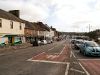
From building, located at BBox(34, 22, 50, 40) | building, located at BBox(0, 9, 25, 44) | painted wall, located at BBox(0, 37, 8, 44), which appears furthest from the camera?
building, located at BBox(34, 22, 50, 40)

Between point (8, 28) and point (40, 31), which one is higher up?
point (40, 31)

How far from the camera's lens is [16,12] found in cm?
6238

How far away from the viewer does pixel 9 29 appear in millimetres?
49594

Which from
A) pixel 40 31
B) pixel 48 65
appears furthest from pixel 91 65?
pixel 40 31

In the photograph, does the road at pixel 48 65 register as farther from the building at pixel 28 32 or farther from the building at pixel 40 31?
the building at pixel 40 31

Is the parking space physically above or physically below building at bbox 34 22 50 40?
below

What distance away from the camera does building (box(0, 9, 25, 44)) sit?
151 ft

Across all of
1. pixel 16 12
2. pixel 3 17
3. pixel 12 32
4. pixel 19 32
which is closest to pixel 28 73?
pixel 3 17

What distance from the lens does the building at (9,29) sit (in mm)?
46031

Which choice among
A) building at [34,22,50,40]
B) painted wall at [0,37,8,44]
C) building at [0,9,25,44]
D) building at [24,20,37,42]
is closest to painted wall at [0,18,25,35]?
building at [0,9,25,44]

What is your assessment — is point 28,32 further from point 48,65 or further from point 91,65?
point 91,65

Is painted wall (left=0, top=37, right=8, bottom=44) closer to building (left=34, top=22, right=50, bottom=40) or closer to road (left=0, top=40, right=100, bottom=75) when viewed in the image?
road (left=0, top=40, right=100, bottom=75)

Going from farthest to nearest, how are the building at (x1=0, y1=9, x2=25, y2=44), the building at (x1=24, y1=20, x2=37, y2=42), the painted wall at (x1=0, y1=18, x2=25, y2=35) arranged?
the building at (x1=24, y1=20, x2=37, y2=42) < the painted wall at (x1=0, y1=18, x2=25, y2=35) < the building at (x1=0, y1=9, x2=25, y2=44)

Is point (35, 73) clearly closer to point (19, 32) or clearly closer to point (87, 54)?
point (87, 54)
